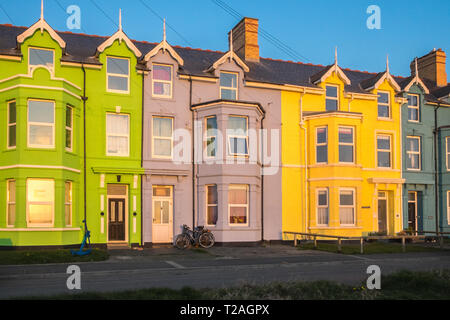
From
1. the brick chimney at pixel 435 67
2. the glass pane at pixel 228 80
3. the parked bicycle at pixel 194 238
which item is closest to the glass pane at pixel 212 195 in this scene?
the parked bicycle at pixel 194 238

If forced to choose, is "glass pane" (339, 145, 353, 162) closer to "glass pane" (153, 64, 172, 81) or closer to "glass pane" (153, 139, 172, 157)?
"glass pane" (153, 139, 172, 157)

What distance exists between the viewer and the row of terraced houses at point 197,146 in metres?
22.4

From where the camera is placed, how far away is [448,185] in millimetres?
31953

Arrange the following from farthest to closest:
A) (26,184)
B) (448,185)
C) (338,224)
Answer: (448,185) → (338,224) → (26,184)

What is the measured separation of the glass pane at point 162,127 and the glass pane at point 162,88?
1361 millimetres

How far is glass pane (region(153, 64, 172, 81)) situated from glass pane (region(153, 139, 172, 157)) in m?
3.27

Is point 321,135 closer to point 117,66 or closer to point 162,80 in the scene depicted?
point 162,80

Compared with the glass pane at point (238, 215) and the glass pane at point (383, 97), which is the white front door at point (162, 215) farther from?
the glass pane at point (383, 97)

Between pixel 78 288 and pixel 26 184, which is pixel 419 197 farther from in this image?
pixel 78 288

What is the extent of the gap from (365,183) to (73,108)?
55.8ft

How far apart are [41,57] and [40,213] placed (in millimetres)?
7473

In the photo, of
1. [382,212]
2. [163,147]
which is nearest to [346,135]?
[382,212]

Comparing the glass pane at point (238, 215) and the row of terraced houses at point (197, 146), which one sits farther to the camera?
the glass pane at point (238, 215)
